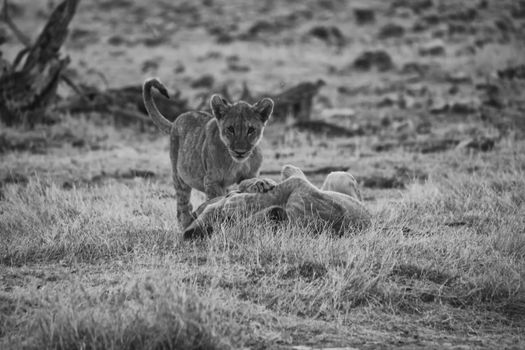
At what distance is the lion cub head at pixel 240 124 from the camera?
6.96 meters

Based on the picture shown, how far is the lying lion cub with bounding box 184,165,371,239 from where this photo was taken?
20.6 ft

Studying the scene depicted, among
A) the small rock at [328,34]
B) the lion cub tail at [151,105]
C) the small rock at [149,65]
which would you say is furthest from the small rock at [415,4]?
the lion cub tail at [151,105]

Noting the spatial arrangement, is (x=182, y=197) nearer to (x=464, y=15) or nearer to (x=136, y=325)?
(x=136, y=325)

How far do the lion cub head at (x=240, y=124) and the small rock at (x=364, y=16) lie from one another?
30.6 metres

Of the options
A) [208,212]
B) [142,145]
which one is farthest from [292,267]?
[142,145]

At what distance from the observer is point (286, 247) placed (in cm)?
575

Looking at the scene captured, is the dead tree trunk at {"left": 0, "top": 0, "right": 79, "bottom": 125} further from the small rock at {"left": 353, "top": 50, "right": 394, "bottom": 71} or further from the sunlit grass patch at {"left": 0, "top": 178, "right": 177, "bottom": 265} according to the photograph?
the small rock at {"left": 353, "top": 50, "right": 394, "bottom": 71}

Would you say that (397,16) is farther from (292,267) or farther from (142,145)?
(292,267)

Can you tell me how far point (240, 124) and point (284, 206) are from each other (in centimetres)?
114

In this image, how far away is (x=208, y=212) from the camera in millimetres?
6348

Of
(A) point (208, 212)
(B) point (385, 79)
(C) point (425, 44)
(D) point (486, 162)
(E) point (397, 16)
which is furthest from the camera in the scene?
(E) point (397, 16)

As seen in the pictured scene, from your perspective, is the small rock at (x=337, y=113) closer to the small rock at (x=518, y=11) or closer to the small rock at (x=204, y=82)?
the small rock at (x=204, y=82)

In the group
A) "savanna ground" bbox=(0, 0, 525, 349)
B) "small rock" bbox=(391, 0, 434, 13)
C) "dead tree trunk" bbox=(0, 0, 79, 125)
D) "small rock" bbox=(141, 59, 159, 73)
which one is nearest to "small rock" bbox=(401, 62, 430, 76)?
"savanna ground" bbox=(0, 0, 525, 349)

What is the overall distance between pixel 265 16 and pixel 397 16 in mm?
7373
